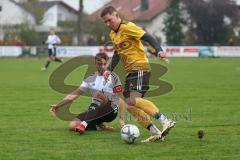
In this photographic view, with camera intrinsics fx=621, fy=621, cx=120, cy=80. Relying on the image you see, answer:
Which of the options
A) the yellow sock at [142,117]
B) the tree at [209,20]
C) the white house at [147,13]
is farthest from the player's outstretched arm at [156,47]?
the white house at [147,13]

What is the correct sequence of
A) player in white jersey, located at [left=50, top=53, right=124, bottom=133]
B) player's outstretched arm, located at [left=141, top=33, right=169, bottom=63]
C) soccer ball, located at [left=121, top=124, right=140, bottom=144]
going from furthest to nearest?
1. player in white jersey, located at [left=50, top=53, right=124, bottom=133]
2. soccer ball, located at [left=121, top=124, right=140, bottom=144]
3. player's outstretched arm, located at [left=141, top=33, right=169, bottom=63]

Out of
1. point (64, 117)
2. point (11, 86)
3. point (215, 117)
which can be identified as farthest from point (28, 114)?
point (11, 86)

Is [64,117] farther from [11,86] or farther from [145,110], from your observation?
[11,86]

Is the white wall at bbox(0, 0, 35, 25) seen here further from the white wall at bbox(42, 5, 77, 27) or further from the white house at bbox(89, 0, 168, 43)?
the white house at bbox(89, 0, 168, 43)

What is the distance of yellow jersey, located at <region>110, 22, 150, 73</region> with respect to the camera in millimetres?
9781

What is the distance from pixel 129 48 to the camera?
9914mm

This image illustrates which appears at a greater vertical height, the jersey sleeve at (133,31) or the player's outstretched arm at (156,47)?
the jersey sleeve at (133,31)

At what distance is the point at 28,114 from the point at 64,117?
1.19 metres

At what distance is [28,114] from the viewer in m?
13.2

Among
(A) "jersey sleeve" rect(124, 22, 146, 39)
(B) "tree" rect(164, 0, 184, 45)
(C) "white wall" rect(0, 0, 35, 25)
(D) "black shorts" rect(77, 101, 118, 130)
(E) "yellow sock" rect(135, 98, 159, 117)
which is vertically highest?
(C) "white wall" rect(0, 0, 35, 25)

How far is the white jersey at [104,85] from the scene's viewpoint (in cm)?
1091

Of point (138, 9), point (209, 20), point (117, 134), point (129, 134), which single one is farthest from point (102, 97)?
point (138, 9)

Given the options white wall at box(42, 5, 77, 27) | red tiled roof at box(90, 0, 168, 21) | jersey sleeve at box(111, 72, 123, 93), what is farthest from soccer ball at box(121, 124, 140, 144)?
white wall at box(42, 5, 77, 27)

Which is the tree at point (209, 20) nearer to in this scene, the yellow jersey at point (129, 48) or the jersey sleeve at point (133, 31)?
the yellow jersey at point (129, 48)
